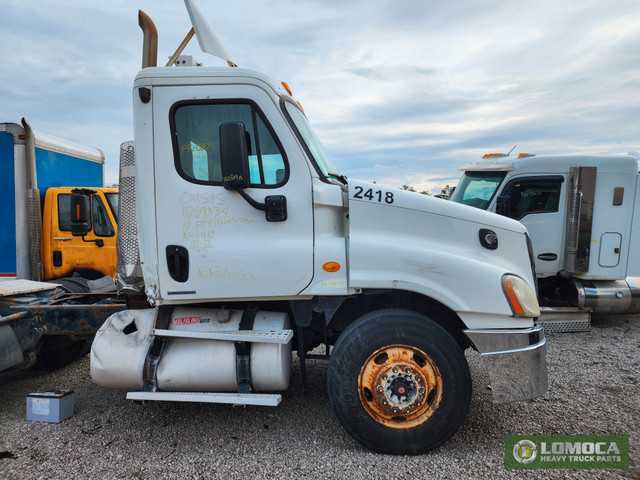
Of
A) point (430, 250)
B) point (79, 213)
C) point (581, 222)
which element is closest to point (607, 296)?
point (581, 222)

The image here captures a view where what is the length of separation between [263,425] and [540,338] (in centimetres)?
233

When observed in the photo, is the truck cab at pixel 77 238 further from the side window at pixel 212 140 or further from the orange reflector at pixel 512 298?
the orange reflector at pixel 512 298

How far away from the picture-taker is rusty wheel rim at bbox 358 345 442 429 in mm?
3205

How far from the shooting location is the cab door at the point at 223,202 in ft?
10.7

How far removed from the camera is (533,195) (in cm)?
768

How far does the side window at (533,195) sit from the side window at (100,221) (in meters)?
6.37

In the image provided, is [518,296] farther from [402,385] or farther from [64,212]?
[64,212]

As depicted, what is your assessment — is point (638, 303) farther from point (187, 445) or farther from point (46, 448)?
point (46, 448)

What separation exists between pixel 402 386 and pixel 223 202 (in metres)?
1.84

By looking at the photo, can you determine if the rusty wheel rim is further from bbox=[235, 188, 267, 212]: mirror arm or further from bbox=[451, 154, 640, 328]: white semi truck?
bbox=[451, 154, 640, 328]: white semi truck

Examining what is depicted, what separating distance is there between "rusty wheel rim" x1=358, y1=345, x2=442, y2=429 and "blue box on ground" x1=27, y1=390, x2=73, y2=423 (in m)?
2.59

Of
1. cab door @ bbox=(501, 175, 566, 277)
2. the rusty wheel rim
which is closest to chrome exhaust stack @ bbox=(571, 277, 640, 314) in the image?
cab door @ bbox=(501, 175, 566, 277)

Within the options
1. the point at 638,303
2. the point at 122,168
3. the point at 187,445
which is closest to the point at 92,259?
the point at 122,168

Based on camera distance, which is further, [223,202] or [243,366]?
[243,366]
